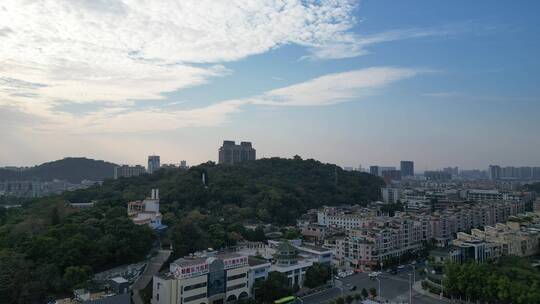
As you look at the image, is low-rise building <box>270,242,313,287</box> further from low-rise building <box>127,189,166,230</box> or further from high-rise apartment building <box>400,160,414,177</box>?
high-rise apartment building <box>400,160,414,177</box>

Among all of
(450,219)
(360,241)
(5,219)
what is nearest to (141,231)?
(360,241)

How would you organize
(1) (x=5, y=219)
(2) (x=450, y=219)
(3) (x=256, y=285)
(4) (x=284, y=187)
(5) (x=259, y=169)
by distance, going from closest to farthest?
(3) (x=256, y=285) → (1) (x=5, y=219) → (2) (x=450, y=219) → (4) (x=284, y=187) → (5) (x=259, y=169)

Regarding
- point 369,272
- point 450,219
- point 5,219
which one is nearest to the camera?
point 369,272

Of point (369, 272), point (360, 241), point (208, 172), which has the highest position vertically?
point (208, 172)

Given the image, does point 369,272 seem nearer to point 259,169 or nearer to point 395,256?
point 395,256

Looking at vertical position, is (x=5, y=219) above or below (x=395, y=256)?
above

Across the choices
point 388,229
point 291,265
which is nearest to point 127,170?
point 388,229

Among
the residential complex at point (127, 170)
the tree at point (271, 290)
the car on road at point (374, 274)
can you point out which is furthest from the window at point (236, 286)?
the residential complex at point (127, 170)
